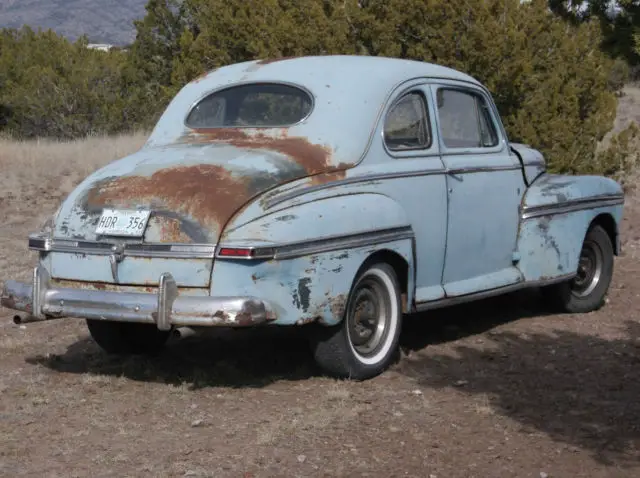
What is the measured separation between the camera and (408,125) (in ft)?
22.0

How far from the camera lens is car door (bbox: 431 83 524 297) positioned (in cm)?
683

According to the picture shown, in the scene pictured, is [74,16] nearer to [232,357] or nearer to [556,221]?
[556,221]

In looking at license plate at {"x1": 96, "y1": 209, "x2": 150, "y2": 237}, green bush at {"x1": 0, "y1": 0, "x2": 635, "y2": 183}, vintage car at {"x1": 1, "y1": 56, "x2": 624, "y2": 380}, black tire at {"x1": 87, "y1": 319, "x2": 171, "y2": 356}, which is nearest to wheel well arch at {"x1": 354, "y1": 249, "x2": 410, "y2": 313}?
vintage car at {"x1": 1, "y1": 56, "x2": 624, "y2": 380}

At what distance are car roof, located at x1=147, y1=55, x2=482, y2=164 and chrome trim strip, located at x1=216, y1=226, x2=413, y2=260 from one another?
1.56ft

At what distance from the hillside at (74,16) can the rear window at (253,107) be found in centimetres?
13391

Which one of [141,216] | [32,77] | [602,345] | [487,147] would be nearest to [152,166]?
[141,216]

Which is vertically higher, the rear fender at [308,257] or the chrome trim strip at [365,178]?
the chrome trim strip at [365,178]

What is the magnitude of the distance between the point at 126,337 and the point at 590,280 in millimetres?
3652

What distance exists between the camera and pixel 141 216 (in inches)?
221

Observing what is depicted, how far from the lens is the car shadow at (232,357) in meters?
6.25

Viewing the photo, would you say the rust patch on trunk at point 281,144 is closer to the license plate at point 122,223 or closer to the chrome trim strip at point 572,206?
the license plate at point 122,223

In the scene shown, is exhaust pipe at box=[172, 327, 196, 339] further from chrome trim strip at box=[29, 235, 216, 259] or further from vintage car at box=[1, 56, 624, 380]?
chrome trim strip at box=[29, 235, 216, 259]

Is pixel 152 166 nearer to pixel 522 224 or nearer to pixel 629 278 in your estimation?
pixel 522 224

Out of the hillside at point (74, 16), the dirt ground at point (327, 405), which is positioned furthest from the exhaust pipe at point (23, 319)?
the hillside at point (74, 16)
